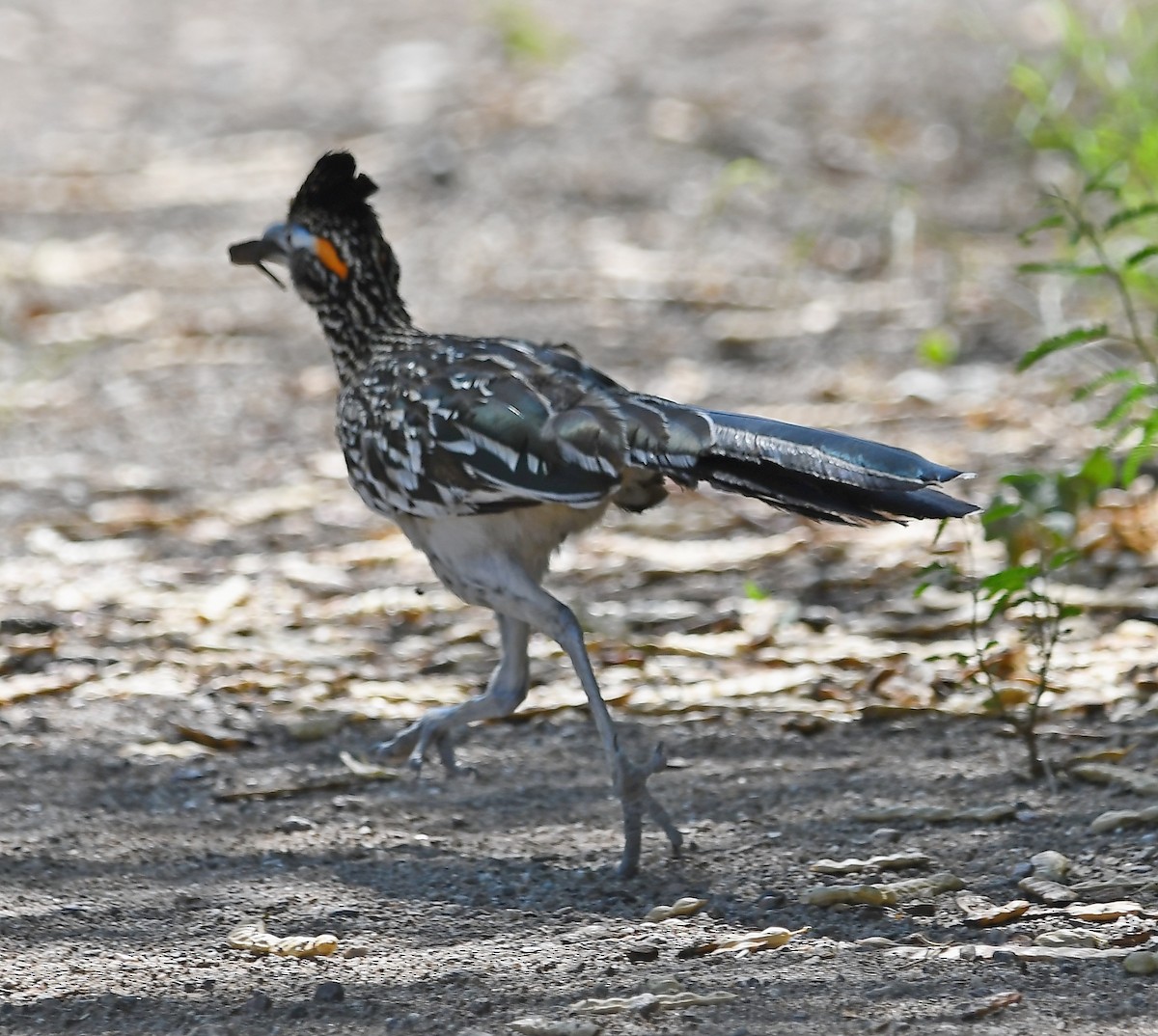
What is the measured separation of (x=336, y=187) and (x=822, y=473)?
1.79m

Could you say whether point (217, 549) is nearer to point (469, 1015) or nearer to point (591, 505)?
point (591, 505)

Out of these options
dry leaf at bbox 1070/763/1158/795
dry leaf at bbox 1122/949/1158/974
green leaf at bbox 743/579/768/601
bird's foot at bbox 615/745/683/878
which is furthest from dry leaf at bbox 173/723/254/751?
dry leaf at bbox 1122/949/1158/974

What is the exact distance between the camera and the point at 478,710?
14.7 feet

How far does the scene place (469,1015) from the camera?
3262mm

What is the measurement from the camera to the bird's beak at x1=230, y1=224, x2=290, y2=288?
499 centimetres

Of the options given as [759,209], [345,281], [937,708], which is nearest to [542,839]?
[937,708]

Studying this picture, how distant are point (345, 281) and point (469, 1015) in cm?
227

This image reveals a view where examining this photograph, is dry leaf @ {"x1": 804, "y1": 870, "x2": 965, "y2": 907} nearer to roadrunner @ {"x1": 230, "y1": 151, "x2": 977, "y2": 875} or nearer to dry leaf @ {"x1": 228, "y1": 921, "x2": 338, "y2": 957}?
roadrunner @ {"x1": 230, "y1": 151, "x2": 977, "y2": 875}

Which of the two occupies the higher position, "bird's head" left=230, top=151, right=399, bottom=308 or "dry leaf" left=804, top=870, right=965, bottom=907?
"bird's head" left=230, top=151, right=399, bottom=308

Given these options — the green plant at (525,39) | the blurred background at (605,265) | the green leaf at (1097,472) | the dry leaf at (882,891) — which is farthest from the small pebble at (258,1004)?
the green plant at (525,39)

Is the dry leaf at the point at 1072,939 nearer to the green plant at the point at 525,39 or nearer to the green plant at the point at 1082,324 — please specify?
the green plant at the point at 1082,324

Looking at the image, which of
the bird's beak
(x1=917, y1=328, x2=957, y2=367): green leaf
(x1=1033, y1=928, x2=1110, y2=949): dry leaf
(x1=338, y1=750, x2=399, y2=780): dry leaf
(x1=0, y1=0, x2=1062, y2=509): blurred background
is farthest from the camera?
(x1=0, y1=0, x2=1062, y2=509): blurred background

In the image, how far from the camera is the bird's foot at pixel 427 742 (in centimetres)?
448

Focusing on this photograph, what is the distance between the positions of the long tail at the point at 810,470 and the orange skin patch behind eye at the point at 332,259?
4.35 feet
